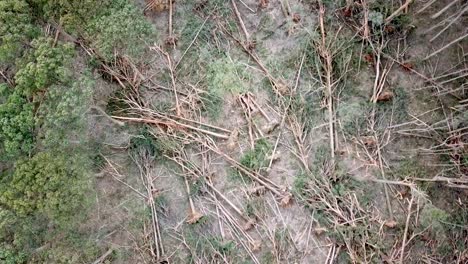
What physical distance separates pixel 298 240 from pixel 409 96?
2225mm

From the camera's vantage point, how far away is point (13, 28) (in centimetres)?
522

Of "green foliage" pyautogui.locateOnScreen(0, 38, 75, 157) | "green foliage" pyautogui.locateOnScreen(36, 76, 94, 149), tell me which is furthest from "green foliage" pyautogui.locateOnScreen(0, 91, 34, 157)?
→ "green foliage" pyautogui.locateOnScreen(36, 76, 94, 149)

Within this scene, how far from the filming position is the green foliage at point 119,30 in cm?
548

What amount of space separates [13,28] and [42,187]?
1769 mm

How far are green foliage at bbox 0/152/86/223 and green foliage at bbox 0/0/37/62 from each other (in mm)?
1183

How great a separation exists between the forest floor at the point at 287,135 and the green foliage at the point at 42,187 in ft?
2.21

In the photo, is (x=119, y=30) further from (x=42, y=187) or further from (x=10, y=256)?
(x=10, y=256)

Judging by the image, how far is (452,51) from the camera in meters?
5.84

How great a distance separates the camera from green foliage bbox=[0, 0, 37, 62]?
17.1ft

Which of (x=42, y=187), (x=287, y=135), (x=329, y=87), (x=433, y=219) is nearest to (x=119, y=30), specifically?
(x=42, y=187)

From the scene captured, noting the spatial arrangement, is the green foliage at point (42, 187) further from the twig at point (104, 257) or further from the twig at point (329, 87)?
the twig at point (329, 87)

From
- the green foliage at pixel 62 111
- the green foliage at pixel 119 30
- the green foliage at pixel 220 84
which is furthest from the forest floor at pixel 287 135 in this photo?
the green foliage at pixel 62 111

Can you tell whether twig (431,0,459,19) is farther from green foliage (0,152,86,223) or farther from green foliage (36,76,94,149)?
green foliage (0,152,86,223)

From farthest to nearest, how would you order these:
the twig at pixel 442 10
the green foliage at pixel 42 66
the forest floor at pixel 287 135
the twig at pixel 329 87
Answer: the twig at pixel 329 87 → the forest floor at pixel 287 135 → the twig at pixel 442 10 → the green foliage at pixel 42 66
